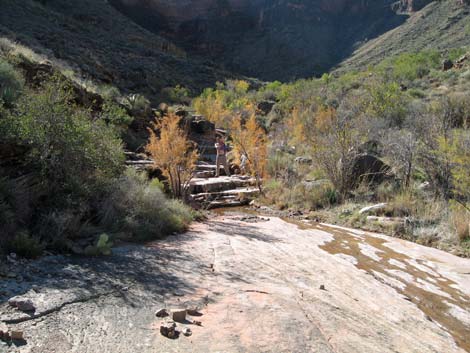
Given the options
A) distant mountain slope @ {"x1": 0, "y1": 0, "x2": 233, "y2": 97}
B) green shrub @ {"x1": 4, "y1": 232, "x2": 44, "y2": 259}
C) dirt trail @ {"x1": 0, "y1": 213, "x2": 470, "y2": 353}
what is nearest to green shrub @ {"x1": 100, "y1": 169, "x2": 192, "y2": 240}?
dirt trail @ {"x1": 0, "y1": 213, "x2": 470, "y2": 353}

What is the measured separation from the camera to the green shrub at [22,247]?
4.12 metres

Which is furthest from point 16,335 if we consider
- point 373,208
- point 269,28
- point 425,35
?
point 269,28

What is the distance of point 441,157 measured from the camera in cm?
985

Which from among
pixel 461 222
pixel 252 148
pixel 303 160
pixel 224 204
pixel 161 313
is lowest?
pixel 224 204

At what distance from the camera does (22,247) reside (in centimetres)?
413

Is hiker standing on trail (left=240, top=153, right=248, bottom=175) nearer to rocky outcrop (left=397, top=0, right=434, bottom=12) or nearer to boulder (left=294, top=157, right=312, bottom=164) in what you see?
boulder (left=294, top=157, right=312, bottom=164)

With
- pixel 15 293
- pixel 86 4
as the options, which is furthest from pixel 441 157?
pixel 86 4

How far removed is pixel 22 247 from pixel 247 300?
2484mm

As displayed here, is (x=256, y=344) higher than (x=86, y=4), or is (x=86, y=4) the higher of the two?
(x=86, y=4)

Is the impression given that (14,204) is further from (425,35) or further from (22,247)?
(425,35)

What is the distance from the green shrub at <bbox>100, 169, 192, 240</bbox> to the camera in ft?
19.9

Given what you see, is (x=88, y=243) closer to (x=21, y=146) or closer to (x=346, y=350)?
(x=21, y=146)

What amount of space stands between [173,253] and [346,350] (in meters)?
2.95

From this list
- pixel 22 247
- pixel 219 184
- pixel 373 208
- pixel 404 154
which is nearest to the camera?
pixel 22 247
